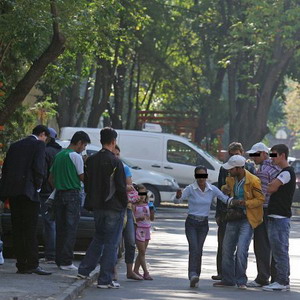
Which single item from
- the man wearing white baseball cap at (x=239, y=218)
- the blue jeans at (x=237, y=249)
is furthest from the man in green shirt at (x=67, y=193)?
the blue jeans at (x=237, y=249)

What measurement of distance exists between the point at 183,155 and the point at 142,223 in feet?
63.8

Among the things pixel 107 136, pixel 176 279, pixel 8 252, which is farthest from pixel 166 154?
pixel 107 136

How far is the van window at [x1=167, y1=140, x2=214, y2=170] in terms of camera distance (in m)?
34.8

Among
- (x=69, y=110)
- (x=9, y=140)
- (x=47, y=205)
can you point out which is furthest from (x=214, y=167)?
(x=47, y=205)

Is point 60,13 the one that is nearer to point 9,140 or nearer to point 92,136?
point 9,140

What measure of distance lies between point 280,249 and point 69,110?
26.2 meters

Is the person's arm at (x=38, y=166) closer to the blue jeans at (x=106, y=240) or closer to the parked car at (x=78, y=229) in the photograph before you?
the blue jeans at (x=106, y=240)

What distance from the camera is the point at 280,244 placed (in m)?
14.8

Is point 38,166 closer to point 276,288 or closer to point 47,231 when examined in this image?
point 47,231

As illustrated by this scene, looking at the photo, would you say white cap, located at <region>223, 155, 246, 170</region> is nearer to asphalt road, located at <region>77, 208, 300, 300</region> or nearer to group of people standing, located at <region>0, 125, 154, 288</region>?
group of people standing, located at <region>0, 125, 154, 288</region>

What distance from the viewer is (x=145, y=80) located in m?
56.3

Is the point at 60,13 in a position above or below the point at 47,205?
above

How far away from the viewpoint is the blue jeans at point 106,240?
14.1 metres

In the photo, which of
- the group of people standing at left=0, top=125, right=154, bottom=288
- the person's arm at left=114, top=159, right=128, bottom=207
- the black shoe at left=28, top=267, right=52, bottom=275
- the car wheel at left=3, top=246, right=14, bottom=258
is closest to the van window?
the car wheel at left=3, top=246, right=14, bottom=258
